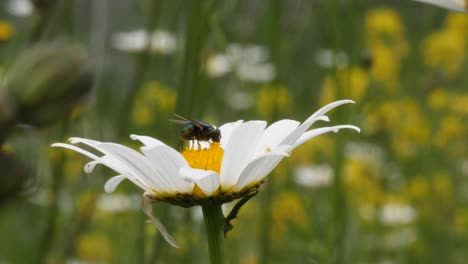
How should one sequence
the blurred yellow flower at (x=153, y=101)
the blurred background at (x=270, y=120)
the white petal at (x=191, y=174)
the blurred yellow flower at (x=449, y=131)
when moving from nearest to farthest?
the white petal at (x=191, y=174)
the blurred background at (x=270, y=120)
the blurred yellow flower at (x=153, y=101)
the blurred yellow flower at (x=449, y=131)

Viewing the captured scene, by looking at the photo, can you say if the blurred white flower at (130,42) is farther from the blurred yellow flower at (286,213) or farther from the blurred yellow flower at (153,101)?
the blurred yellow flower at (286,213)

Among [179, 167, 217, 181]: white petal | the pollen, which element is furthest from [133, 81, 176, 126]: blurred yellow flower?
[179, 167, 217, 181]: white petal

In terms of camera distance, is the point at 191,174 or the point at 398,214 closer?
the point at 191,174

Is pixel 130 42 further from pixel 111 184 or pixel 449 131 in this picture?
pixel 111 184

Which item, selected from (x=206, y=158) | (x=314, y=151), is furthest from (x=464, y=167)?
(x=206, y=158)

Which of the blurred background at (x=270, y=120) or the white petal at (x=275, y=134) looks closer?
the white petal at (x=275, y=134)


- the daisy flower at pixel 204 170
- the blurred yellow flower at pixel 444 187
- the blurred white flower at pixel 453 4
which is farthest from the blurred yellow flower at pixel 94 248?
the daisy flower at pixel 204 170

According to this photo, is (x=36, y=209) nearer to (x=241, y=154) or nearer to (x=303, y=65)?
(x=303, y=65)
